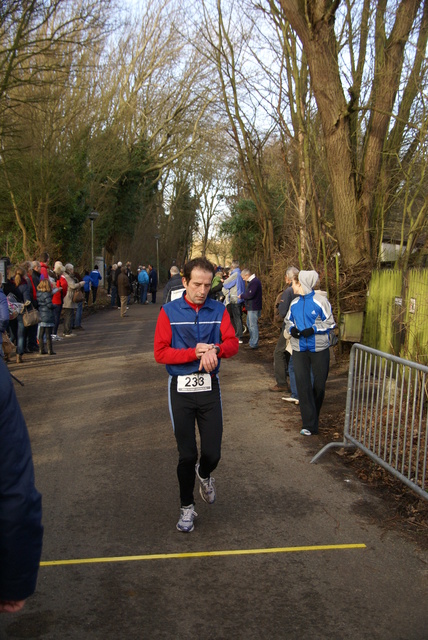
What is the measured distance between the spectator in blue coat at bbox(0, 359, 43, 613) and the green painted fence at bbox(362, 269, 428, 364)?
778cm

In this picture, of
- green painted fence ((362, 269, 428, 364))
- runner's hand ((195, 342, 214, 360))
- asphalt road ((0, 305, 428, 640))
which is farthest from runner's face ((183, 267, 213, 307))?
green painted fence ((362, 269, 428, 364))

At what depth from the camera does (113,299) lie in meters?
32.8

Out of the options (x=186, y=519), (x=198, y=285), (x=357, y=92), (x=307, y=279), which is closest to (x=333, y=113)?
(x=357, y=92)

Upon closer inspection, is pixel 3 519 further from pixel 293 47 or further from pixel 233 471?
pixel 293 47

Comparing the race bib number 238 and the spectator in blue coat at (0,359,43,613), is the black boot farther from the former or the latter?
the spectator in blue coat at (0,359,43,613)

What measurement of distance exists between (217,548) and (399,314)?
278 inches

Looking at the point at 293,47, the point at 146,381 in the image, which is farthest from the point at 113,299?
the point at 146,381

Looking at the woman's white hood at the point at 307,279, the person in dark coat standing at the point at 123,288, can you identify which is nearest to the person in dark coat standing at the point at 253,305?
the woman's white hood at the point at 307,279

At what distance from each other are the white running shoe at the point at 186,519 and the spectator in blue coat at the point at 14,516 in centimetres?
289

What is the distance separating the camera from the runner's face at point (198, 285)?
16.5ft

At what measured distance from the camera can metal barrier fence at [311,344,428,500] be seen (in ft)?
18.1

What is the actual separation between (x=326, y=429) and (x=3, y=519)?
6612mm

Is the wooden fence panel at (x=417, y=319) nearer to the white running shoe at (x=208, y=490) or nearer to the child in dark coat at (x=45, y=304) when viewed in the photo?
the white running shoe at (x=208, y=490)

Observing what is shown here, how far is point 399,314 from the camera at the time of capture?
437 inches
